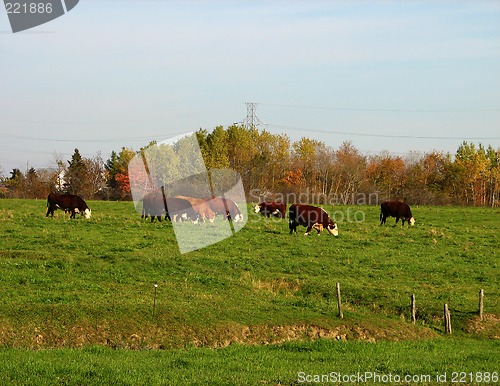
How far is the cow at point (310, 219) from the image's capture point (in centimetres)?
3606

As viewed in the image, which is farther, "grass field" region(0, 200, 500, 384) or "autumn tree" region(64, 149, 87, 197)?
"autumn tree" region(64, 149, 87, 197)

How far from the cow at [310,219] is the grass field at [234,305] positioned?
2177 millimetres

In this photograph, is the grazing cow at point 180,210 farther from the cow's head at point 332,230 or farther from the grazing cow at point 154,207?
the cow's head at point 332,230

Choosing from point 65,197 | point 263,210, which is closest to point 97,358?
point 65,197

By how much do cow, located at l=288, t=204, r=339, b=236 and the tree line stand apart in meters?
44.5

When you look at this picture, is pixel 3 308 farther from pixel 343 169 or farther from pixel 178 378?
pixel 343 169

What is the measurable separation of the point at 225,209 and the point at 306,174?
58232mm

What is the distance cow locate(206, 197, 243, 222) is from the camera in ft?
141

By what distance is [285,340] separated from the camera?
18.3 m

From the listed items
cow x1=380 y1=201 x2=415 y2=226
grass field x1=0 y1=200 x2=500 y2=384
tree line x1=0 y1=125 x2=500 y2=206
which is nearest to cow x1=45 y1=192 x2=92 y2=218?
grass field x1=0 y1=200 x2=500 y2=384

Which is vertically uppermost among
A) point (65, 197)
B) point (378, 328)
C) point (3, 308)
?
point (65, 197)

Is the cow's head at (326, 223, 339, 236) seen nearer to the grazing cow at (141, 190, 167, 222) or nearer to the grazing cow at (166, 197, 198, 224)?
the grazing cow at (166, 197, 198, 224)

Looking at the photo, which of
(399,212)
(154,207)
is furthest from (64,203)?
(399,212)

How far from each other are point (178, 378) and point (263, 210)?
33.4m
